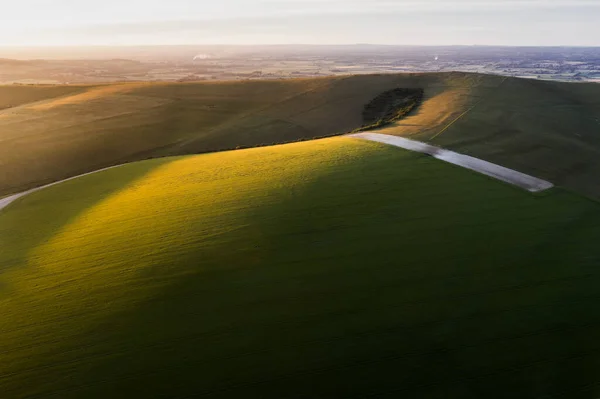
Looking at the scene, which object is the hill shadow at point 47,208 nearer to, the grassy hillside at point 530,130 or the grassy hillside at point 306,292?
the grassy hillside at point 306,292

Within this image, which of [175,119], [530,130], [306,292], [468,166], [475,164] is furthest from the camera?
[175,119]

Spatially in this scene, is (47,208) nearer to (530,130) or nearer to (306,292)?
(306,292)

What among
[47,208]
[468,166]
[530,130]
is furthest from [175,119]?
[530,130]

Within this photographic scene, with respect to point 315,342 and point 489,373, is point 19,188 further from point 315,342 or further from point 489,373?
point 489,373

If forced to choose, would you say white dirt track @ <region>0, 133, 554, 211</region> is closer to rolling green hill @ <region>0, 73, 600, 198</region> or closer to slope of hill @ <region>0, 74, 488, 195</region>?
rolling green hill @ <region>0, 73, 600, 198</region>

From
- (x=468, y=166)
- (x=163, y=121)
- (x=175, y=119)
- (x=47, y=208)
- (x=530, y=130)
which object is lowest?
(x=47, y=208)

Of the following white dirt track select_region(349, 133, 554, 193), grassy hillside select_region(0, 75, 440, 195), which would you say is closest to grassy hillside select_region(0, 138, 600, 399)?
white dirt track select_region(349, 133, 554, 193)
